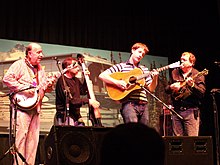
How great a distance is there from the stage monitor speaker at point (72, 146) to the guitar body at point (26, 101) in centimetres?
92

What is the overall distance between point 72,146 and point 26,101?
1.26 meters

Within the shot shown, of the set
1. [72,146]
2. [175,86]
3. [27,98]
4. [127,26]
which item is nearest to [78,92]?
[27,98]

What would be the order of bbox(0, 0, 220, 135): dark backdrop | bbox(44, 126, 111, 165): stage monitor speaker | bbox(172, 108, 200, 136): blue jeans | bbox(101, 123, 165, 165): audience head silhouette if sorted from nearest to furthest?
bbox(101, 123, 165, 165): audience head silhouette, bbox(44, 126, 111, 165): stage monitor speaker, bbox(172, 108, 200, 136): blue jeans, bbox(0, 0, 220, 135): dark backdrop

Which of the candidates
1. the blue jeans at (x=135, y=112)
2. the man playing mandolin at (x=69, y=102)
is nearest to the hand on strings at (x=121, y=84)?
the blue jeans at (x=135, y=112)

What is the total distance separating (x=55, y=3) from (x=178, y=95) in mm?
3536

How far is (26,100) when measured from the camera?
5059mm

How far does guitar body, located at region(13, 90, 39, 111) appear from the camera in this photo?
16.4 feet

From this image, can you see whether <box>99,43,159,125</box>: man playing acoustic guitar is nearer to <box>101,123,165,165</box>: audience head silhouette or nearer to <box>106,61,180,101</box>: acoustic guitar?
<box>106,61,180,101</box>: acoustic guitar

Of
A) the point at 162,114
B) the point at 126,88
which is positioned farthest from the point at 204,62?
the point at 126,88

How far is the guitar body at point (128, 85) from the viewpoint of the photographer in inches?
209

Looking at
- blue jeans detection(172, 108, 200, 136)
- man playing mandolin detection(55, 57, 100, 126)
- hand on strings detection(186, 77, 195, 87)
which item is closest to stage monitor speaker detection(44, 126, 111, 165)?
man playing mandolin detection(55, 57, 100, 126)

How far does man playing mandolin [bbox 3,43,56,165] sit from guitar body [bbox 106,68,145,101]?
32.7 inches

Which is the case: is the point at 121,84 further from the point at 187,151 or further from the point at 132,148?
the point at 132,148

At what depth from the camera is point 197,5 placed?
30.4 ft
